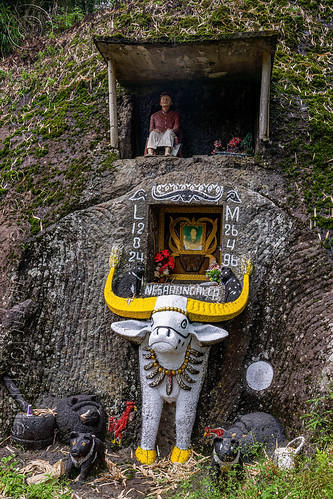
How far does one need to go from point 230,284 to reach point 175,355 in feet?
3.44

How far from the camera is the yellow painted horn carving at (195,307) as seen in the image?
227 inches

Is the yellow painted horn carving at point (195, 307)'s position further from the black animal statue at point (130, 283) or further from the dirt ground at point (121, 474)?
the dirt ground at point (121, 474)

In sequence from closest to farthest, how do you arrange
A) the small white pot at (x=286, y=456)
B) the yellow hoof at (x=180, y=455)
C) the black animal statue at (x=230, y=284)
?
the small white pot at (x=286, y=456) → the yellow hoof at (x=180, y=455) → the black animal statue at (x=230, y=284)

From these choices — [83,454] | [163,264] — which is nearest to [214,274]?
[163,264]

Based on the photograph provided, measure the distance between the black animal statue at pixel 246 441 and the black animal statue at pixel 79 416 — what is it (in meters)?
1.49

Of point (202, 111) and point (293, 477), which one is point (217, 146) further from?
point (293, 477)

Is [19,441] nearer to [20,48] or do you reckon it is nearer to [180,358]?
[180,358]

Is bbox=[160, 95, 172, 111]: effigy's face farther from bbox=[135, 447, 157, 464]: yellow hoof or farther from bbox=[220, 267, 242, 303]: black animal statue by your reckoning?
bbox=[135, 447, 157, 464]: yellow hoof

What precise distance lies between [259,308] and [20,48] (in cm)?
728

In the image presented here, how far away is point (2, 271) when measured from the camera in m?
6.93

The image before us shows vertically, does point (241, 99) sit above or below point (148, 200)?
above

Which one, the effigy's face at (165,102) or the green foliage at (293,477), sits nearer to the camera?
the green foliage at (293,477)

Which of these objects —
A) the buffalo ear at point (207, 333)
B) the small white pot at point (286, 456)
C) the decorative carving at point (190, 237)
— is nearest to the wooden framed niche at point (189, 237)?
the decorative carving at point (190, 237)

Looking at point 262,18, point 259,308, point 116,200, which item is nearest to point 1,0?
point 262,18
